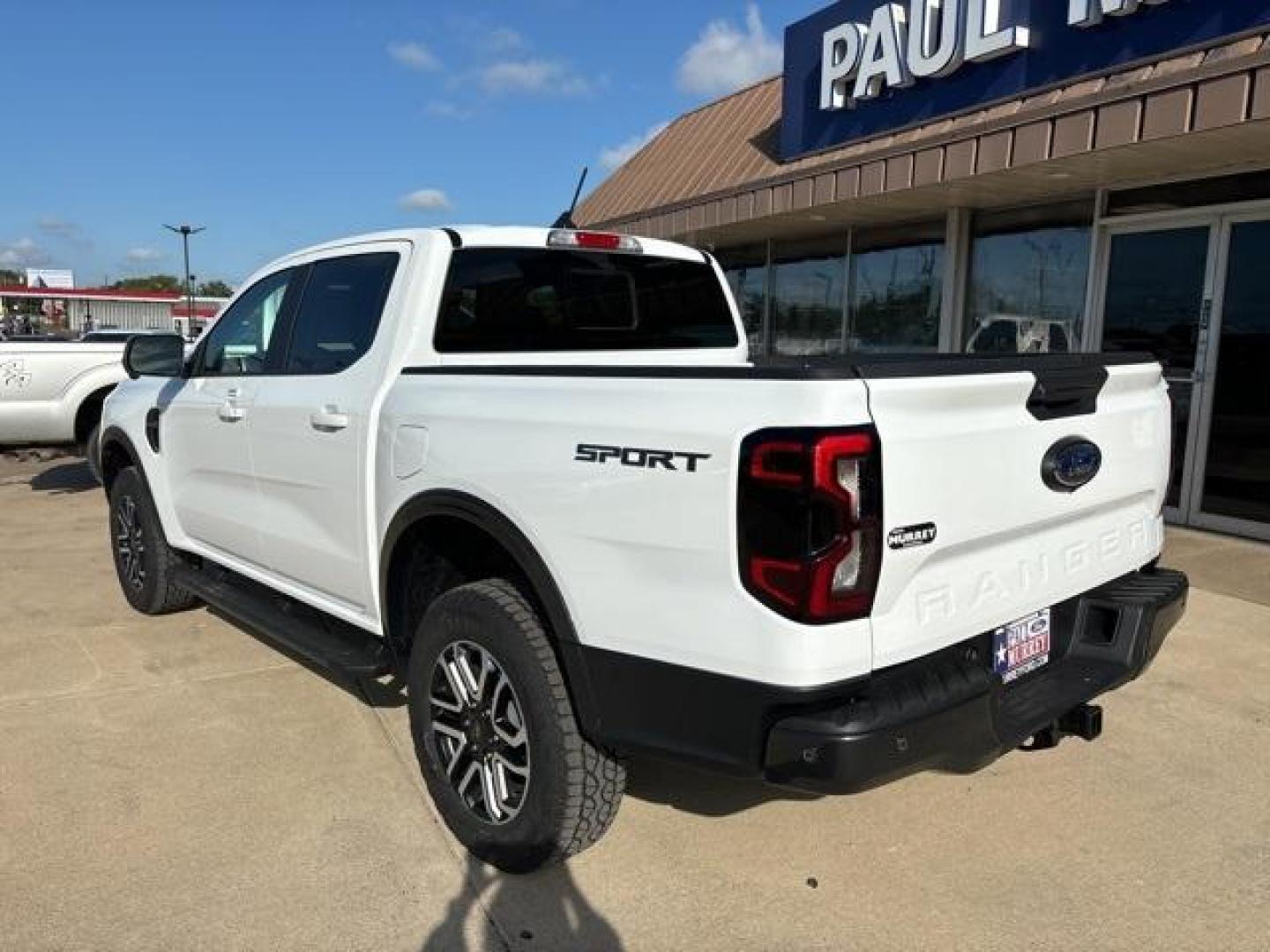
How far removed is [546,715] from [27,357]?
29.4 feet

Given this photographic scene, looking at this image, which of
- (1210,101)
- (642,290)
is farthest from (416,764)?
(1210,101)

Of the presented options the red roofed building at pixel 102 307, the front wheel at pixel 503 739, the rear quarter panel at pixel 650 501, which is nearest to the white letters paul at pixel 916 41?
the rear quarter panel at pixel 650 501

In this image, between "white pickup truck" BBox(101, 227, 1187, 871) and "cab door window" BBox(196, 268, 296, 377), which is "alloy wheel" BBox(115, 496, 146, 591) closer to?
"cab door window" BBox(196, 268, 296, 377)

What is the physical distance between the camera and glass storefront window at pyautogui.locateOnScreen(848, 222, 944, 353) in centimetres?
980

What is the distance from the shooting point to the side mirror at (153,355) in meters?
4.77

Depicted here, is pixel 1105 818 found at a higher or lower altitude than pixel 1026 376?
lower

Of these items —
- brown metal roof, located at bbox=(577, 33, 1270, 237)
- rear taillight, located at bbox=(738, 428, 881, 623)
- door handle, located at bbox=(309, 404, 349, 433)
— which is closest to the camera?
rear taillight, located at bbox=(738, 428, 881, 623)

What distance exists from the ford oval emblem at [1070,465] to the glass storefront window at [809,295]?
806 centimetres

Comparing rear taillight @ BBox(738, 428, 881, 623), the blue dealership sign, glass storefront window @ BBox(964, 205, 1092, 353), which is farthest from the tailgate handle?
glass storefront window @ BBox(964, 205, 1092, 353)

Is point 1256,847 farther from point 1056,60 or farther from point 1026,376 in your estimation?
point 1056,60

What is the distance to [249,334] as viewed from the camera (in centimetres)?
438

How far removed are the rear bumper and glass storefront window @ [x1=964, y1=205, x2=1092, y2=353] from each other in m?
6.01

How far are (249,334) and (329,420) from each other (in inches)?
48.6

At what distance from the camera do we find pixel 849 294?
35.6 feet
